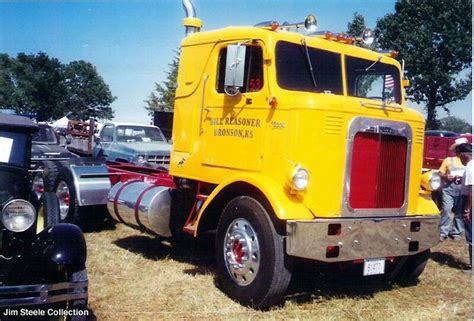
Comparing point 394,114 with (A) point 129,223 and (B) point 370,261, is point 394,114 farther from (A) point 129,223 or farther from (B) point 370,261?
(A) point 129,223

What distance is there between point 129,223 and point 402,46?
747 inches

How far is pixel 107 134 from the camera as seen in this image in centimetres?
1355

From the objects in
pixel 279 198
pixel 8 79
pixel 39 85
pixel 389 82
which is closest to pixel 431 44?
pixel 389 82

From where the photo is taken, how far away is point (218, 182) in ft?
20.1

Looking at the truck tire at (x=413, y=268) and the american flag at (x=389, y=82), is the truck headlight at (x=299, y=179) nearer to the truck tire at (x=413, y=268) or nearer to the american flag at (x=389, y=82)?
the truck tire at (x=413, y=268)

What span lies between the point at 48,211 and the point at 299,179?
255 centimetres

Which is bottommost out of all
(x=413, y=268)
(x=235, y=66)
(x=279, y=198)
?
(x=413, y=268)

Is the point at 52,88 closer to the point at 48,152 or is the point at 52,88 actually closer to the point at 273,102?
the point at 48,152

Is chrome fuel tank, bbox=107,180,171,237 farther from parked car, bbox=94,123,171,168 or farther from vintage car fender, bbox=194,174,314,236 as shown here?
parked car, bbox=94,123,171,168

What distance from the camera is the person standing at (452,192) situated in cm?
832

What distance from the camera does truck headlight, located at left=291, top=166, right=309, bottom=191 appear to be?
196 inches

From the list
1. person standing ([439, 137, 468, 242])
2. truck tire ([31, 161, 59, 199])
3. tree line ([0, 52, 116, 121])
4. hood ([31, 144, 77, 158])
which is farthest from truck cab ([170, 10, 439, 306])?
tree line ([0, 52, 116, 121])

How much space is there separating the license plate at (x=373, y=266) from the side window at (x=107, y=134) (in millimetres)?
9282

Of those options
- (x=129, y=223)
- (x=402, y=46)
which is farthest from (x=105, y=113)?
(x=129, y=223)
